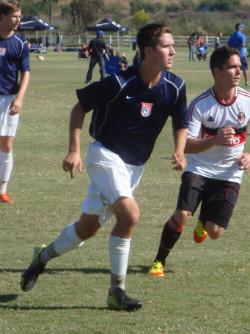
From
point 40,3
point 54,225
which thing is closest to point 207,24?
point 40,3

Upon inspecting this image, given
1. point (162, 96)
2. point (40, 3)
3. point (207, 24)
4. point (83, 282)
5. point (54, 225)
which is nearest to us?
point (162, 96)

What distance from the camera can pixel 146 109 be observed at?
6504mm

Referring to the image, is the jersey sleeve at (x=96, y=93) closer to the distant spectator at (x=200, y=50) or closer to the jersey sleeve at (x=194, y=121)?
the jersey sleeve at (x=194, y=121)

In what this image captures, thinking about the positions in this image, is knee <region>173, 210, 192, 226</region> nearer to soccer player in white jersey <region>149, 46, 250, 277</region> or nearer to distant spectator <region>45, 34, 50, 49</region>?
soccer player in white jersey <region>149, 46, 250, 277</region>

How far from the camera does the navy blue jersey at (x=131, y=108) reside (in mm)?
6422

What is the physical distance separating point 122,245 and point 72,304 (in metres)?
0.58

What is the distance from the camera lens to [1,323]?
612cm

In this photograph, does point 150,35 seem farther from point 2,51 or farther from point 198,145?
point 2,51

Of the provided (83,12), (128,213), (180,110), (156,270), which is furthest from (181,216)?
(83,12)

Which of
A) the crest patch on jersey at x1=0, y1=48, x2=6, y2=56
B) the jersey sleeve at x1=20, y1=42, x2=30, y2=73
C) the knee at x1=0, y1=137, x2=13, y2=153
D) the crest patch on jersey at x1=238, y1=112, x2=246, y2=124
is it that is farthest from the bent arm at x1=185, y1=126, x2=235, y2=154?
the knee at x1=0, y1=137, x2=13, y2=153

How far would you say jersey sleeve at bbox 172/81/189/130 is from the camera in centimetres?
664

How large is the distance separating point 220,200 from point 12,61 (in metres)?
3.76

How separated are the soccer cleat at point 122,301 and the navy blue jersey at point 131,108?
89cm

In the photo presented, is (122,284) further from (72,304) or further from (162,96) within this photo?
(162,96)
